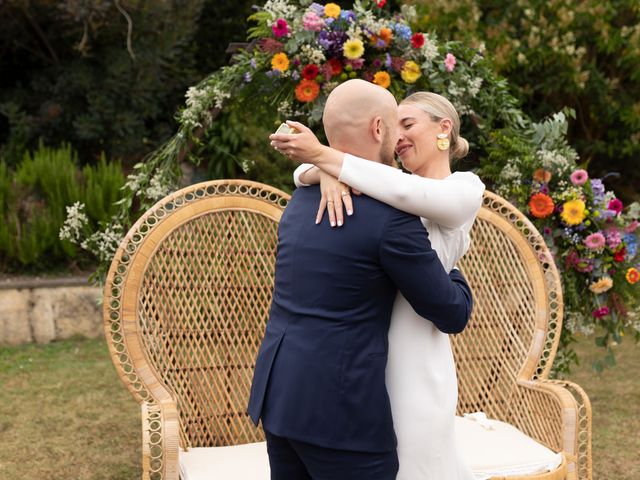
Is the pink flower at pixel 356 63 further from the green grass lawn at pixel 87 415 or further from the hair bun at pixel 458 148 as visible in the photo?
the green grass lawn at pixel 87 415

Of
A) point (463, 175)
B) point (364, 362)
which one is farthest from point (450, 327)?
point (463, 175)

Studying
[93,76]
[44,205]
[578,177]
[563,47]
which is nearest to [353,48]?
[578,177]

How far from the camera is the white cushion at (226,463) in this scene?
8.48 feet

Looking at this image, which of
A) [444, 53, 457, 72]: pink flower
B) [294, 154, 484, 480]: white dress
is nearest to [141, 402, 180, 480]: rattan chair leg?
[294, 154, 484, 480]: white dress

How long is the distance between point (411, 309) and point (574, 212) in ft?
6.19

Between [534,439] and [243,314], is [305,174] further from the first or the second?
[534,439]

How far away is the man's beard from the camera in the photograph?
74.2 inches

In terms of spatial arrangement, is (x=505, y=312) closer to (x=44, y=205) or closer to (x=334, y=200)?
(x=334, y=200)

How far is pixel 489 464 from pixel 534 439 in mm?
384

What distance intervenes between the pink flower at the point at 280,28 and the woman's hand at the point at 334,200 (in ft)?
6.00

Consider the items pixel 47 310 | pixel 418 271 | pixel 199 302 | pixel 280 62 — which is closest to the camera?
pixel 418 271

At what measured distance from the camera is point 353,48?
3582 mm

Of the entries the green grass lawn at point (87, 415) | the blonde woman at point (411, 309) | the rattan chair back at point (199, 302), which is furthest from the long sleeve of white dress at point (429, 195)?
the green grass lawn at point (87, 415)

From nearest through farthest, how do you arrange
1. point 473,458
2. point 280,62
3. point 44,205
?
point 473,458
point 280,62
point 44,205
